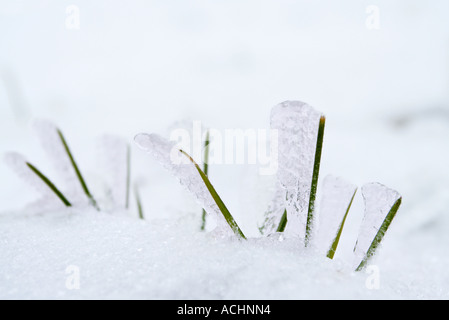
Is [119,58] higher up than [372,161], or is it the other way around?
[119,58]

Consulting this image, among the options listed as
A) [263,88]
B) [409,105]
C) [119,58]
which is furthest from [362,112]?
[119,58]

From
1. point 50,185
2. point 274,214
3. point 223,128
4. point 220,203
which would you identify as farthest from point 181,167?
point 223,128

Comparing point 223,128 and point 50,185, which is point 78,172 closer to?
point 50,185

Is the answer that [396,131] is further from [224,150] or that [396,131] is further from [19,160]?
[19,160]

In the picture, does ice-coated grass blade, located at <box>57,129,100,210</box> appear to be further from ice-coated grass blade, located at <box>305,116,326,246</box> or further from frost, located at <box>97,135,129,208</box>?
ice-coated grass blade, located at <box>305,116,326,246</box>

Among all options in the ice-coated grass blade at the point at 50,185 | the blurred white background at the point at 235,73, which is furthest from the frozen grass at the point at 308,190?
the blurred white background at the point at 235,73
